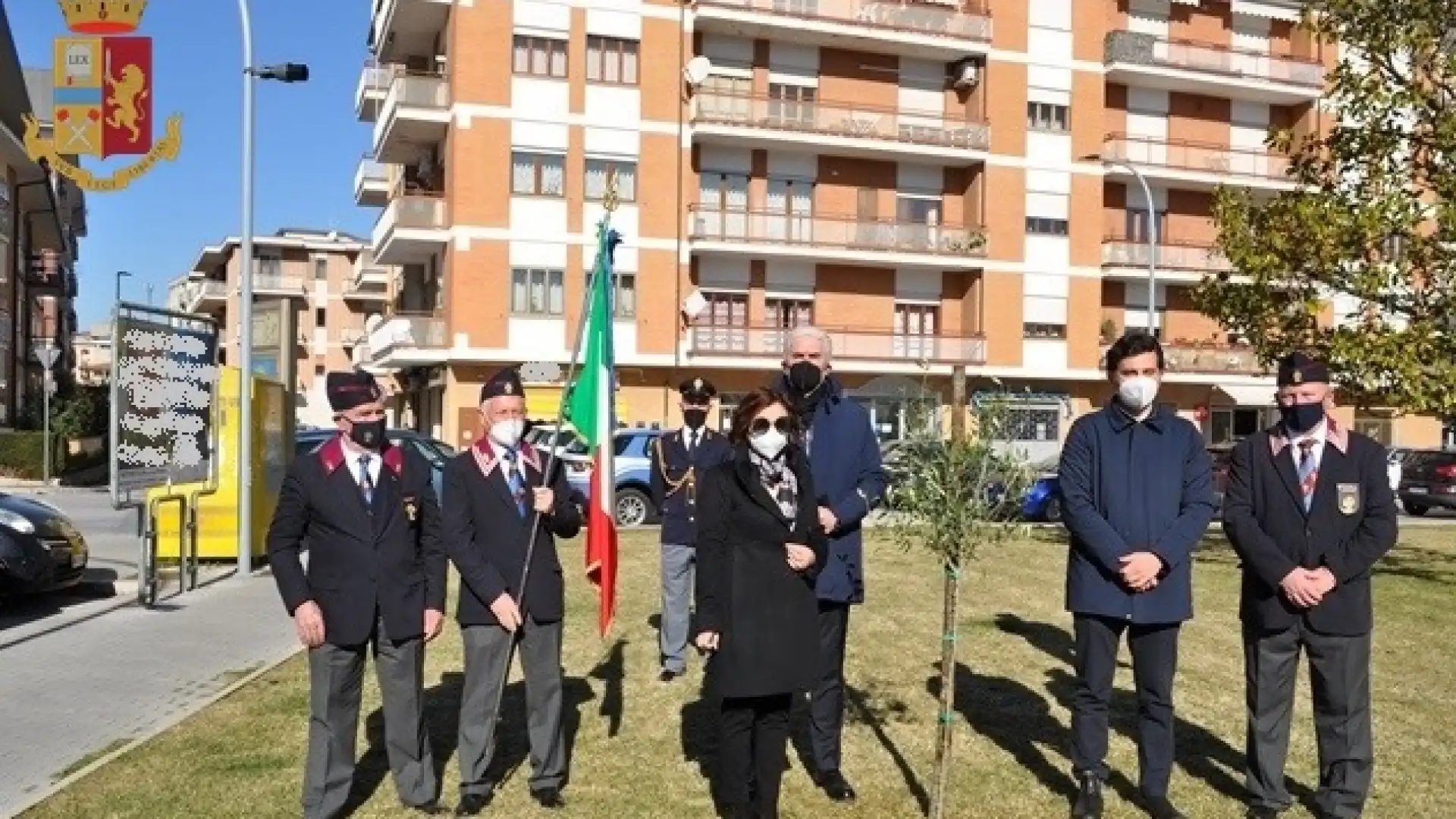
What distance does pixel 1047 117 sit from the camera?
136 ft

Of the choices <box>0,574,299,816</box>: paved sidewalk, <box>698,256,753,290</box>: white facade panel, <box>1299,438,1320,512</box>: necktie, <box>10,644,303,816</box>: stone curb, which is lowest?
<box>0,574,299,816</box>: paved sidewalk

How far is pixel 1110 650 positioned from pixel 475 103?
3216 centimetres

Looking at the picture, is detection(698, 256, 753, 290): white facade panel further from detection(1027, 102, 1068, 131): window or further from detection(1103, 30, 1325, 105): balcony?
detection(1103, 30, 1325, 105): balcony

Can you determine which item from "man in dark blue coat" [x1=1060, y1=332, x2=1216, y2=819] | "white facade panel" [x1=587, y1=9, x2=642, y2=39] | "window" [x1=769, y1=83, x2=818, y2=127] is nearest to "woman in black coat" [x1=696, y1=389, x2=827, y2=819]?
"man in dark blue coat" [x1=1060, y1=332, x2=1216, y2=819]

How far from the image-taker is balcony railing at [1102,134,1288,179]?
4194cm

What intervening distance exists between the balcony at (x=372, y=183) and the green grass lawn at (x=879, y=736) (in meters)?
39.4

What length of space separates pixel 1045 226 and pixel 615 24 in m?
16.0

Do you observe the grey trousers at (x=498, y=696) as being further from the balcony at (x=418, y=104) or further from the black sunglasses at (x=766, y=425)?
the balcony at (x=418, y=104)

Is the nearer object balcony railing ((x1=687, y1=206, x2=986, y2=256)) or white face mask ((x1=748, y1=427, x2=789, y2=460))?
white face mask ((x1=748, y1=427, x2=789, y2=460))

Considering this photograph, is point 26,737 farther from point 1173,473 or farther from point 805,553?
point 1173,473

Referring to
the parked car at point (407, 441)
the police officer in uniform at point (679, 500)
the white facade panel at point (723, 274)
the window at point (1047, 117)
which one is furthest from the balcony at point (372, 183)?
the police officer in uniform at point (679, 500)

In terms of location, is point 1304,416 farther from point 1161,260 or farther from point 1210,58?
point 1210,58

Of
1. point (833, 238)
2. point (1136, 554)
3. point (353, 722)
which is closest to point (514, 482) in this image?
point (353, 722)

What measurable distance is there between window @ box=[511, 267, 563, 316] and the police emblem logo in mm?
31419
